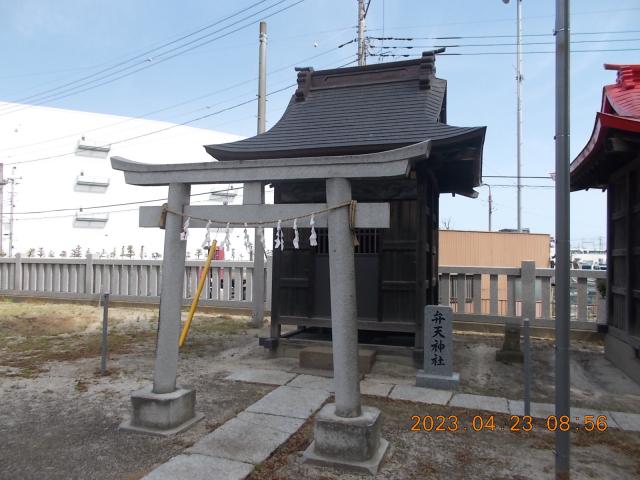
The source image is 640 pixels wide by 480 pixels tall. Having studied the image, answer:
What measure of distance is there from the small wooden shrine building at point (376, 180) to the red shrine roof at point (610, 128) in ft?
4.96

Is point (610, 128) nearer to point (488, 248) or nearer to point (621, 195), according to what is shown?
point (621, 195)

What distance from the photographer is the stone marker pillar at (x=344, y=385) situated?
12.8ft

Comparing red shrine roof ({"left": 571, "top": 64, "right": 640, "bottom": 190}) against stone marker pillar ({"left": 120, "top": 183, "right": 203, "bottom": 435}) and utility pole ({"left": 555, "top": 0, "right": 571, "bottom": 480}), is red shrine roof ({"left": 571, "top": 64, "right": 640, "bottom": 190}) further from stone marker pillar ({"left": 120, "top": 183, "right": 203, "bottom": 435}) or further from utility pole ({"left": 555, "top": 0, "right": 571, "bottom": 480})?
stone marker pillar ({"left": 120, "top": 183, "right": 203, "bottom": 435})

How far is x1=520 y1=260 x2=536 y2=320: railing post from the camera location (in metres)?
9.61

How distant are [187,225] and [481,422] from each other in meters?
3.81

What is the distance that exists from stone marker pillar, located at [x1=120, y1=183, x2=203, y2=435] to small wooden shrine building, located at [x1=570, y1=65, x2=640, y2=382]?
517cm

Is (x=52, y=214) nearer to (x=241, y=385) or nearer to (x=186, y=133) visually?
(x=186, y=133)

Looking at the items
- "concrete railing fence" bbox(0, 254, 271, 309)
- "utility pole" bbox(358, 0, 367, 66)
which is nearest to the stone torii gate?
"concrete railing fence" bbox(0, 254, 271, 309)

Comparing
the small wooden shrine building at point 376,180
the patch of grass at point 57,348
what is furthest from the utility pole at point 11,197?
the small wooden shrine building at point 376,180

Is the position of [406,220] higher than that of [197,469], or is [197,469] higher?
[406,220]

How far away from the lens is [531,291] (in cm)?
969

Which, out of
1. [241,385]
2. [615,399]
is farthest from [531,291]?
[241,385]

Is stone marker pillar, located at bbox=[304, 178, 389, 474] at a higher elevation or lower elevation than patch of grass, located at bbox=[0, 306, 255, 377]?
higher

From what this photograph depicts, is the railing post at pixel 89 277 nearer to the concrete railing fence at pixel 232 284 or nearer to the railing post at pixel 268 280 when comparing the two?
the concrete railing fence at pixel 232 284
